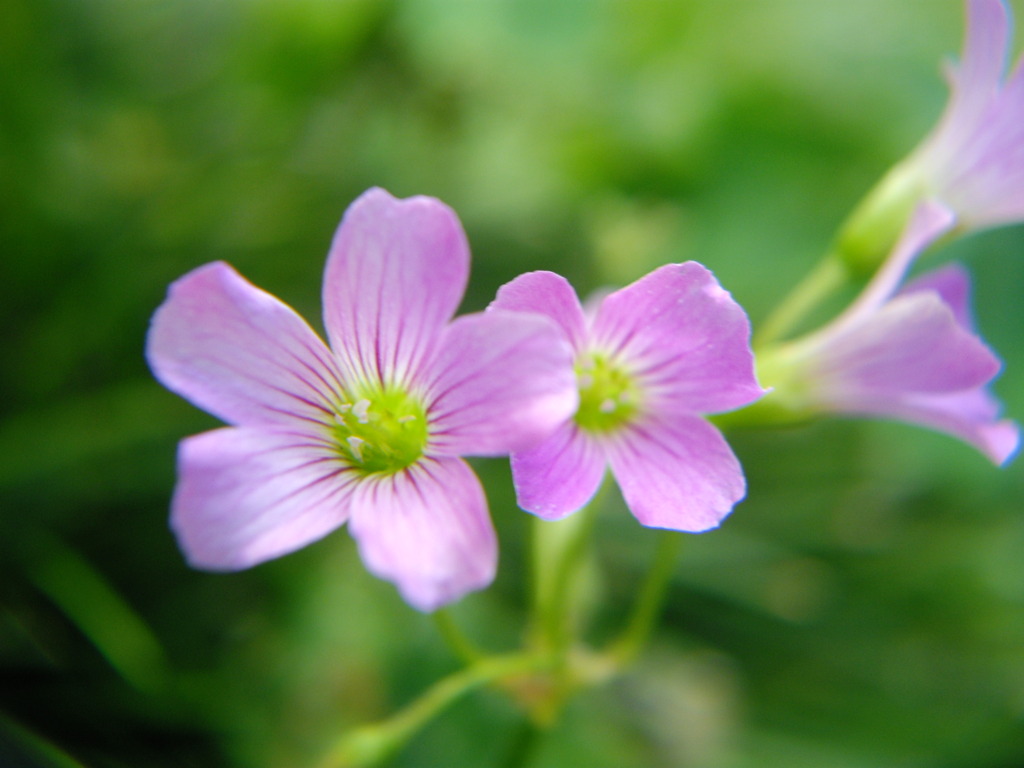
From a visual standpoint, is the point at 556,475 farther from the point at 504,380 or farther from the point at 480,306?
the point at 480,306

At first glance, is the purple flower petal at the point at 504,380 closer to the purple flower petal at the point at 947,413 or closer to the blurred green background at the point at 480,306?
the purple flower petal at the point at 947,413

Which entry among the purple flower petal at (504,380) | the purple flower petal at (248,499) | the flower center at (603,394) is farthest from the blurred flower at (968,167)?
the purple flower petal at (248,499)

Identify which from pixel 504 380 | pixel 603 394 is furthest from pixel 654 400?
pixel 504 380

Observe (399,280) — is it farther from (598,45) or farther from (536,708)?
(598,45)

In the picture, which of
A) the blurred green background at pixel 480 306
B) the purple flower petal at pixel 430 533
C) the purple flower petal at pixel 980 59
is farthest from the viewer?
the blurred green background at pixel 480 306

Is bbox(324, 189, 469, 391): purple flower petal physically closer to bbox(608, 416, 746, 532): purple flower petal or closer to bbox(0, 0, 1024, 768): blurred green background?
bbox(608, 416, 746, 532): purple flower petal

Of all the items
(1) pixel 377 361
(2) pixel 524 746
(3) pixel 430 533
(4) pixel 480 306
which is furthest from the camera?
(4) pixel 480 306
